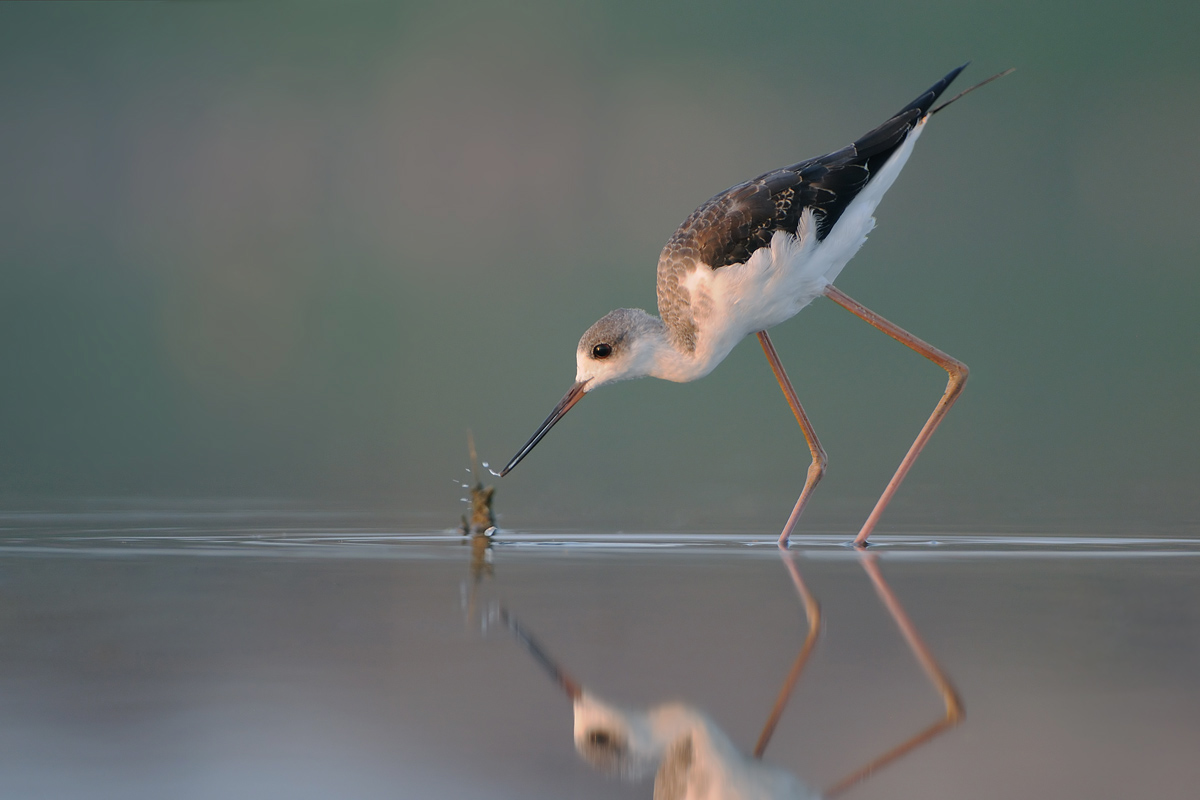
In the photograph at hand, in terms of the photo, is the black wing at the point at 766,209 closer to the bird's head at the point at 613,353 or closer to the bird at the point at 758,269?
the bird at the point at 758,269

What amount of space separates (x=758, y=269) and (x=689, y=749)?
3.29 m

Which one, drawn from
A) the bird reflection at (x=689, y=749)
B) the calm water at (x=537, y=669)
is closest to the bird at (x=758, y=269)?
the calm water at (x=537, y=669)

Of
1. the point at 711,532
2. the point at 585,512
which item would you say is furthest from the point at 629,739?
the point at 585,512

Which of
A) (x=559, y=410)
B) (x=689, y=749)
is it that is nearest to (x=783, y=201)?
(x=559, y=410)

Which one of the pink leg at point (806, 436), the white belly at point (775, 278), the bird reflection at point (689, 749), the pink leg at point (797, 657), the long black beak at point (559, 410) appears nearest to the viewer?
the bird reflection at point (689, 749)

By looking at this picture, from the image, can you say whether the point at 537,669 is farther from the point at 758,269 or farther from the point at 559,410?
the point at 758,269

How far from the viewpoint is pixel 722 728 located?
8.84 feet

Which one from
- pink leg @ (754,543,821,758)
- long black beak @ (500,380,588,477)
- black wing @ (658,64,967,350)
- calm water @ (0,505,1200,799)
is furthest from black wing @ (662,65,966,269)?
pink leg @ (754,543,821,758)

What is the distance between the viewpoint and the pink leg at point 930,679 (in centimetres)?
246

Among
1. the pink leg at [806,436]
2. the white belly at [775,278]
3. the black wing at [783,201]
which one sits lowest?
the pink leg at [806,436]

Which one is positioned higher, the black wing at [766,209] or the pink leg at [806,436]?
the black wing at [766,209]

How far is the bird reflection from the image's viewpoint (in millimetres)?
2443

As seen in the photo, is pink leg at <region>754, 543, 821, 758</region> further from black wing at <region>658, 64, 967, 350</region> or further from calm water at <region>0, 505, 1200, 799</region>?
black wing at <region>658, 64, 967, 350</region>

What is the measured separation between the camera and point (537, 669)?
320 cm
